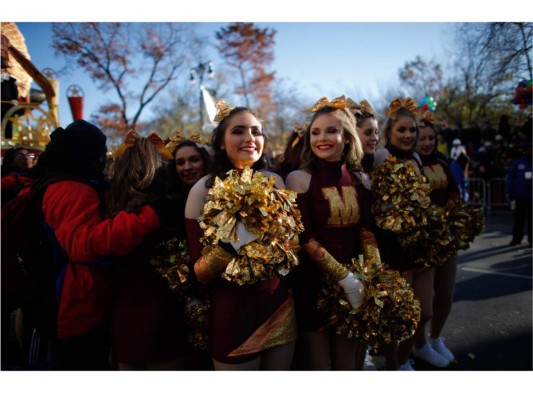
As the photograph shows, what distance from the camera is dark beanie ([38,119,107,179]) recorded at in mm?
2121

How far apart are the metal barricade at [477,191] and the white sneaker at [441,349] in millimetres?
10491

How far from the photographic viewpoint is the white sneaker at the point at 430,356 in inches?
133

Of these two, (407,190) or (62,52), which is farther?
(62,52)

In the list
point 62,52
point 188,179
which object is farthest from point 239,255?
point 62,52

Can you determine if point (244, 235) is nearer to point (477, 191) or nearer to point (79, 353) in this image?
point (79, 353)

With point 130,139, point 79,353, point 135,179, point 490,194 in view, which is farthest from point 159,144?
point 490,194

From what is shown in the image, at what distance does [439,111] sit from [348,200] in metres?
21.4

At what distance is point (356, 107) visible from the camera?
3.21 m

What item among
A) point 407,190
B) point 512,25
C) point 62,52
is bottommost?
point 407,190

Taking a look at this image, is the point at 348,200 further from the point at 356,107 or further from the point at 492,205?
the point at 492,205

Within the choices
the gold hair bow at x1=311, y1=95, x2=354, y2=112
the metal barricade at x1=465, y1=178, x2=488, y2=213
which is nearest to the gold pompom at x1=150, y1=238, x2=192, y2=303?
the gold hair bow at x1=311, y1=95, x2=354, y2=112

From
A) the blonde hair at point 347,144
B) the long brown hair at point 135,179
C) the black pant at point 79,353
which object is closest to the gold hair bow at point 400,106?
the blonde hair at point 347,144

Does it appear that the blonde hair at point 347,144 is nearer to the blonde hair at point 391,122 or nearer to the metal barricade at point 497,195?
the blonde hair at point 391,122

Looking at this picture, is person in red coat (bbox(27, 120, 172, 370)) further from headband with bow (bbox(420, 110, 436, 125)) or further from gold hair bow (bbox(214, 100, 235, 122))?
headband with bow (bbox(420, 110, 436, 125))
